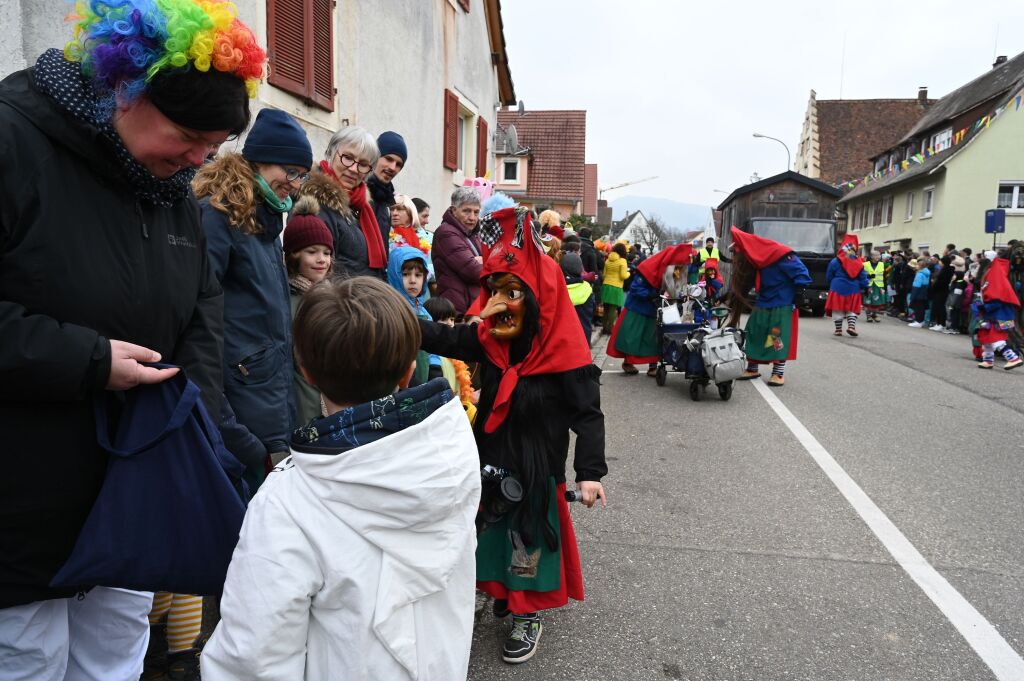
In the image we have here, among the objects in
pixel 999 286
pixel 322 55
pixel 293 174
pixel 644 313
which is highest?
pixel 322 55

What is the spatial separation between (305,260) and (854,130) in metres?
55.7

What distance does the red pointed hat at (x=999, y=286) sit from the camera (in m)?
10.9

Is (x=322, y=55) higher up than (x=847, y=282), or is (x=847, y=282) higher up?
(x=322, y=55)

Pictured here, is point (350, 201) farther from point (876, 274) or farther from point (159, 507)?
point (876, 274)

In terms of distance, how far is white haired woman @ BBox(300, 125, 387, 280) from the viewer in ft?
11.8

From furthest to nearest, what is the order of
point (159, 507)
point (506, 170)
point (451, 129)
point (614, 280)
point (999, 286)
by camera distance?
point (506, 170) < point (614, 280) < point (451, 129) < point (999, 286) < point (159, 507)

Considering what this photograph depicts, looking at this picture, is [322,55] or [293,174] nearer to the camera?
[293,174]

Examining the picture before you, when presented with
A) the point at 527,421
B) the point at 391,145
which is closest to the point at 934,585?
the point at 527,421

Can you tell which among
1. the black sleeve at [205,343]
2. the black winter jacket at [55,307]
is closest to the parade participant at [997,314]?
the black sleeve at [205,343]

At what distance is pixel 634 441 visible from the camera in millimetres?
6348

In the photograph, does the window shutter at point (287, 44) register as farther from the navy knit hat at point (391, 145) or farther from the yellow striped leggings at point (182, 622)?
the yellow striped leggings at point (182, 622)

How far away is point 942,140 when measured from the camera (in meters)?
34.8

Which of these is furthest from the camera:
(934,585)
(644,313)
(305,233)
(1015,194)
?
(1015,194)

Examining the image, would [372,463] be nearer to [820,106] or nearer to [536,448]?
[536,448]
